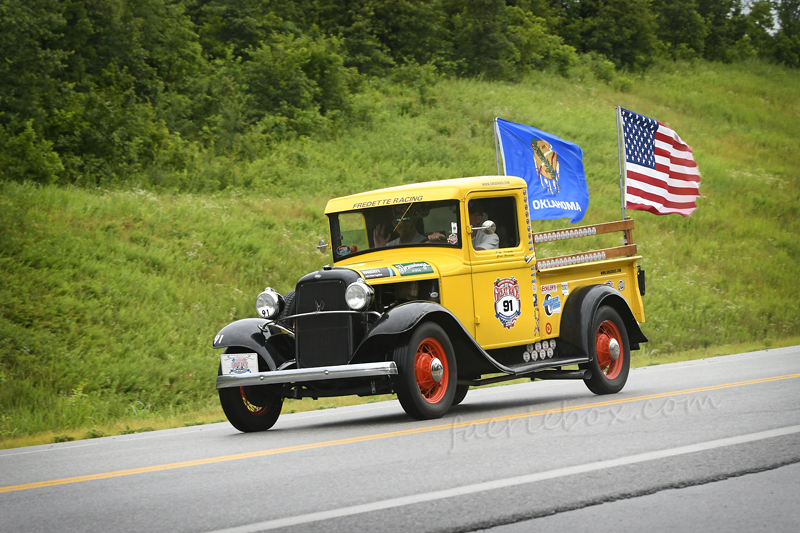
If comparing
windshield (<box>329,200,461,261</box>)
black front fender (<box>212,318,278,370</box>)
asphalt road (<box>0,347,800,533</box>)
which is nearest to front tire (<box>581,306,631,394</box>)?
asphalt road (<box>0,347,800,533</box>)

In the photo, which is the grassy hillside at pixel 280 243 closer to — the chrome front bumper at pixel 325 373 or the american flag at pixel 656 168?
the american flag at pixel 656 168

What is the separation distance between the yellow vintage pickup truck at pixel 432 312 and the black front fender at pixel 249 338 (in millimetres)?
14

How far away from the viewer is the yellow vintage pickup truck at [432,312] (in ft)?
28.1

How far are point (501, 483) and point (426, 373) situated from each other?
329 cm

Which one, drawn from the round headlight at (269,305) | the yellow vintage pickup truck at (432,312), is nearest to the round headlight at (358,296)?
the yellow vintage pickup truck at (432,312)

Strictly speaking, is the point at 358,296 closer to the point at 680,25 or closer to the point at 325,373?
the point at 325,373

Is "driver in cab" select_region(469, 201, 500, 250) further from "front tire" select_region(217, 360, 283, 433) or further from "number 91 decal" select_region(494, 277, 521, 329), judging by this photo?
"front tire" select_region(217, 360, 283, 433)

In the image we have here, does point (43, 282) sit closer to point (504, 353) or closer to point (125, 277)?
point (125, 277)

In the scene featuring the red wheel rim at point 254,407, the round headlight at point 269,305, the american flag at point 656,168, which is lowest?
the red wheel rim at point 254,407

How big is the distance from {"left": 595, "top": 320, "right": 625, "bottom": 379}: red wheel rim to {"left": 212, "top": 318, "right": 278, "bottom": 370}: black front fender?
395cm

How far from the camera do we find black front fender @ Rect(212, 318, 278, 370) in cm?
884

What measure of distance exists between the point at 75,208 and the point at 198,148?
6612mm

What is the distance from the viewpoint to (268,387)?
9016 mm

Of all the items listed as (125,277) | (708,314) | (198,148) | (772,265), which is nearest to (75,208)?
(125,277)
